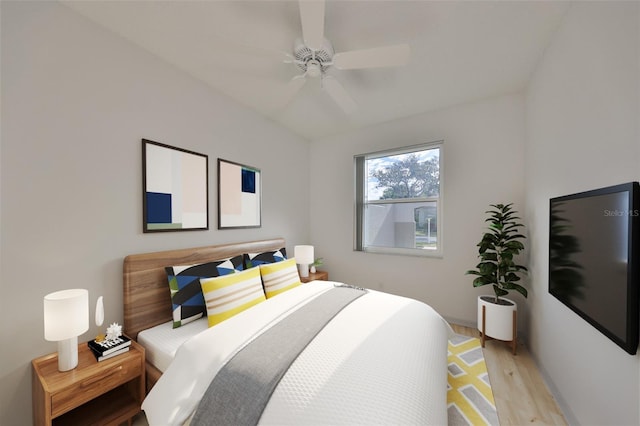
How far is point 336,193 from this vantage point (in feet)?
12.3

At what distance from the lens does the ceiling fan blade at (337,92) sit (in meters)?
1.85

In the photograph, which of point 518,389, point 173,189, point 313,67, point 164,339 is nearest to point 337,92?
point 313,67

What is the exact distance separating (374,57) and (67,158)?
210cm

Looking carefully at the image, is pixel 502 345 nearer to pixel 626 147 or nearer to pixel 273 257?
pixel 626 147

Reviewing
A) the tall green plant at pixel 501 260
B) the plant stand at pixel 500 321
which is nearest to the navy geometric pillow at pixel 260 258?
the tall green plant at pixel 501 260

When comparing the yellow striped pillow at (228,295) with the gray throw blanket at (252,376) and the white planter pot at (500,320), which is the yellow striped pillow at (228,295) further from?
the white planter pot at (500,320)

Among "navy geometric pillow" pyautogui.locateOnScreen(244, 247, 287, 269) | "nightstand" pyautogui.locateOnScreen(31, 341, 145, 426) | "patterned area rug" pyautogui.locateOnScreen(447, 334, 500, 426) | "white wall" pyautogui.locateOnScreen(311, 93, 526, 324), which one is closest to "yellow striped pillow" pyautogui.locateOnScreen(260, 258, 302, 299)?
"navy geometric pillow" pyautogui.locateOnScreen(244, 247, 287, 269)

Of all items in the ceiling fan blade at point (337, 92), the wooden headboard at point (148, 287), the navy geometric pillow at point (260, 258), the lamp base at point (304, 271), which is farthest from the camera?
the lamp base at point (304, 271)

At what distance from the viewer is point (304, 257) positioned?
3.17 meters

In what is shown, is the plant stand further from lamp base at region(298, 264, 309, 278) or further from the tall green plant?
lamp base at region(298, 264, 309, 278)

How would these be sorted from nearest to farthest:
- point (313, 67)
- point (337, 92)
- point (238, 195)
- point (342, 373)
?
point (342, 373), point (313, 67), point (337, 92), point (238, 195)

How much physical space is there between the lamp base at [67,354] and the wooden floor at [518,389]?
104 inches

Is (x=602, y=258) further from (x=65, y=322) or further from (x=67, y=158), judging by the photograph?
(x=67, y=158)

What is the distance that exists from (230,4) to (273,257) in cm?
218
